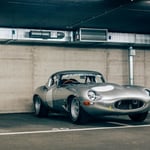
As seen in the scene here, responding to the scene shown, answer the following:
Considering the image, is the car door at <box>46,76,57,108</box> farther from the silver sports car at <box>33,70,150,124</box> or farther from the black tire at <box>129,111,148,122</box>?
the black tire at <box>129,111,148,122</box>

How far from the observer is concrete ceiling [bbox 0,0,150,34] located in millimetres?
11641

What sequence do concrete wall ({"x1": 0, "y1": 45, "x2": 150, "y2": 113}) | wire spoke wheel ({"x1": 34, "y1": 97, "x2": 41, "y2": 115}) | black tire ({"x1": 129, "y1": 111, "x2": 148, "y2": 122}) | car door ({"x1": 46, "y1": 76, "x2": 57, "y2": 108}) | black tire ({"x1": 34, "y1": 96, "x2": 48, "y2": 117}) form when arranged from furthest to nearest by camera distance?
concrete wall ({"x1": 0, "y1": 45, "x2": 150, "y2": 113})
wire spoke wheel ({"x1": 34, "y1": 97, "x2": 41, "y2": 115})
black tire ({"x1": 34, "y1": 96, "x2": 48, "y2": 117})
car door ({"x1": 46, "y1": 76, "x2": 57, "y2": 108})
black tire ({"x1": 129, "y1": 111, "x2": 148, "y2": 122})

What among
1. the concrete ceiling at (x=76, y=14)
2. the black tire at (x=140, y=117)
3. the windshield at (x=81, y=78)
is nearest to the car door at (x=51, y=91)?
the windshield at (x=81, y=78)

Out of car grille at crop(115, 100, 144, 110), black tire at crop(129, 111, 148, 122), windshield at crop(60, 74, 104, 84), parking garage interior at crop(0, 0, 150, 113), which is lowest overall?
black tire at crop(129, 111, 148, 122)

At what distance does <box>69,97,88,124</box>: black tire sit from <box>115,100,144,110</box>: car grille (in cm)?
86

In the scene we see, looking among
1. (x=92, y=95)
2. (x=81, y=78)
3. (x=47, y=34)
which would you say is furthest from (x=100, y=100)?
(x=47, y=34)

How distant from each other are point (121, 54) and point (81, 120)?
7329 mm

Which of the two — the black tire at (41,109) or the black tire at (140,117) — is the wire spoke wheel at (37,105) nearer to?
the black tire at (41,109)

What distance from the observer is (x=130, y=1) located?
11297 mm

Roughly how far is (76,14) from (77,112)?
13.7 ft

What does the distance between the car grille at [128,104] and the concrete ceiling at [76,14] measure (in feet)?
9.99

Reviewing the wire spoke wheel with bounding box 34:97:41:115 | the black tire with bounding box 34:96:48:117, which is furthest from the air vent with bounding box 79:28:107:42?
the black tire with bounding box 34:96:48:117

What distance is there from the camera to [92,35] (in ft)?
51.0

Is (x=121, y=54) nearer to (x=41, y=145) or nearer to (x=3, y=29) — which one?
(x=3, y=29)
